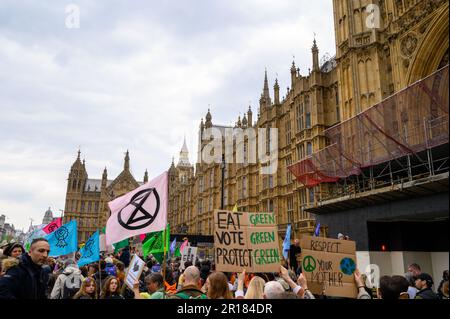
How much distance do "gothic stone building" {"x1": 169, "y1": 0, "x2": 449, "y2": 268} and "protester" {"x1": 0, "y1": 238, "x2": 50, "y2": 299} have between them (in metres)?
13.3

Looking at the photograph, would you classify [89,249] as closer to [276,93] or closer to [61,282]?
[61,282]

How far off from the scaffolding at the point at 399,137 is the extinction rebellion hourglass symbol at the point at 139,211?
8478 mm

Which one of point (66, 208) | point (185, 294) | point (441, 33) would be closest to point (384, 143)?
point (441, 33)

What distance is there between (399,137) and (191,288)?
12550mm

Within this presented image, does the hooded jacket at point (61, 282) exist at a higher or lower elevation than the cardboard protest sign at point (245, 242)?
lower

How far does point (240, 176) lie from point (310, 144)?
1422cm

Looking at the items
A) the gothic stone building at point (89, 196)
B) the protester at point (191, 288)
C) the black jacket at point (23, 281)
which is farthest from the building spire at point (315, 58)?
the gothic stone building at point (89, 196)

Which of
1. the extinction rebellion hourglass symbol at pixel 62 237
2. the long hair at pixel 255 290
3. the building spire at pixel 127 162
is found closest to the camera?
the long hair at pixel 255 290

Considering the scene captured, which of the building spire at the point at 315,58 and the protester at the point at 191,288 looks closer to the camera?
the protester at the point at 191,288

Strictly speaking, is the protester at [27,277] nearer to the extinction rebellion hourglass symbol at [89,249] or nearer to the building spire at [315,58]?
the extinction rebellion hourglass symbol at [89,249]

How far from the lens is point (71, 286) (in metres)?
6.91

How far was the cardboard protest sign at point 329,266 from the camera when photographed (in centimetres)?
539

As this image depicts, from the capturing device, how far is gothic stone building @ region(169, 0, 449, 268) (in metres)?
16.1
